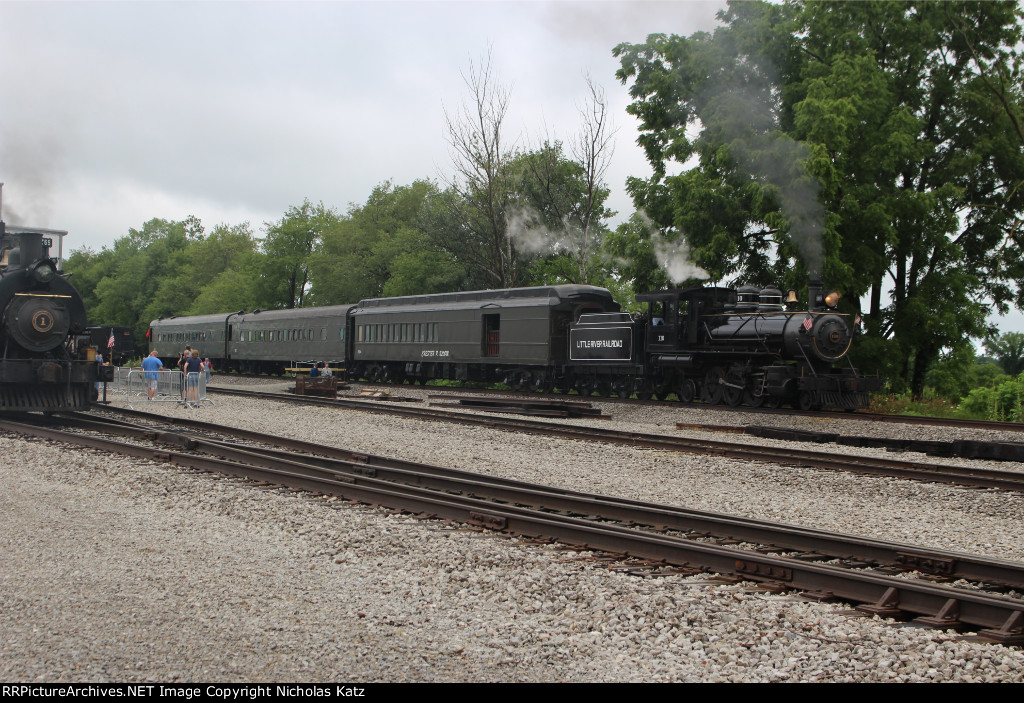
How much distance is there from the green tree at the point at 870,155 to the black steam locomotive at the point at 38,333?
703 inches

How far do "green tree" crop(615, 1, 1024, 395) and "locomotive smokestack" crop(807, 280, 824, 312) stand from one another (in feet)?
13.6

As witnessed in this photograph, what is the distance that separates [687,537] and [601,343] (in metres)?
17.4

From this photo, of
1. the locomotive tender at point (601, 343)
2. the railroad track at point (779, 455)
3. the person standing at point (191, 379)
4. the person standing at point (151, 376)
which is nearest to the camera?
the railroad track at point (779, 455)

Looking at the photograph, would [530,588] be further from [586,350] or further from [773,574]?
[586,350]

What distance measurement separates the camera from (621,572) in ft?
18.6

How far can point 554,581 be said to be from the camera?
18.0 ft

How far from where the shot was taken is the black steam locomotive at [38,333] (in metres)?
15.4

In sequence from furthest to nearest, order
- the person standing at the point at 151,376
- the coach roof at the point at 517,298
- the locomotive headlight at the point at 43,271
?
the coach roof at the point at 517,298, the person standing at the point at 151,376, the locomotive headlight at the point at 43,271

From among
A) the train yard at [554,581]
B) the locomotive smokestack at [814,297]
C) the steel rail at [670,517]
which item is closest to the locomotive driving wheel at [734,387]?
the locomotive smokestack at [814,297]

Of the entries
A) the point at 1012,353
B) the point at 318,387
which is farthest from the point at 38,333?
the point at 1012,353

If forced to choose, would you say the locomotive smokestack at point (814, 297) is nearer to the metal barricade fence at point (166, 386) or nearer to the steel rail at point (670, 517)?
the steel rail at point (670, 517)

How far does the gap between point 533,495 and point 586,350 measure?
1658 cm

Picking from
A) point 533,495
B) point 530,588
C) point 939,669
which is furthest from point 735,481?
point 939,669

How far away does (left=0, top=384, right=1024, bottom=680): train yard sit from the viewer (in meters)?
4.14
